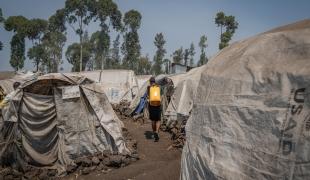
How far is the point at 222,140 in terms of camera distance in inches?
99.6

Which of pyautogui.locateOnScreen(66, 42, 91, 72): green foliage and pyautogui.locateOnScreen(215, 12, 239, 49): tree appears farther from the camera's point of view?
pyautogui.locateOnScreen(66, 42, 91, 72): green foliage

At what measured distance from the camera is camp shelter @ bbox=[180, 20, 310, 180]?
6.45 feet

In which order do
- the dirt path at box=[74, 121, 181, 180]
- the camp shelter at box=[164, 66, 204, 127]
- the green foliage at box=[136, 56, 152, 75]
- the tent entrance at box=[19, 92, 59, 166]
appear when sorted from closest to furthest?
the dirt path at box=[74, 121, 181, 180] → the tent entrance at box=[19, 92, 59, 166] → the camp shelter at box=[164, 66, 204, 127] → the green foliage at box=[136, 56, 152, 75]

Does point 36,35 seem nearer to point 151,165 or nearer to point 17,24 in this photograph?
point 17,24

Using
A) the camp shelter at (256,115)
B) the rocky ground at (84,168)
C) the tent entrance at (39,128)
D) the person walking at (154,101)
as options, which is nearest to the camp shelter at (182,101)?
the person walking at (154,101)

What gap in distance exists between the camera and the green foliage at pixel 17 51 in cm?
3353

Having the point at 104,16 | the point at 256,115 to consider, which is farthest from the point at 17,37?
the point at 256,115

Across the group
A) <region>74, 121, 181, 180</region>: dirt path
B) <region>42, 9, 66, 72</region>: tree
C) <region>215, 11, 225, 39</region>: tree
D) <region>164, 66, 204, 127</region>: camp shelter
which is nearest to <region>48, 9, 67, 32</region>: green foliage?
<region>42, 9, 66, 72</region>: tree

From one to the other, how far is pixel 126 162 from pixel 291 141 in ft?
14.4

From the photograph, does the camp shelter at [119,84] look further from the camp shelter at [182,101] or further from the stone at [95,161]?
the stone at [95,161]

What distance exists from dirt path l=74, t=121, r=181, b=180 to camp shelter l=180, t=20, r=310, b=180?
78.0 inches

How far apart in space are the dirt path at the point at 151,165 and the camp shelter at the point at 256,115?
198 cm

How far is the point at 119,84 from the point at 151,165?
12307 millimetres

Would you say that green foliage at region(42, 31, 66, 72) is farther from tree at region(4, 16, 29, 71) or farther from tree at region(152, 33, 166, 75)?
tree at region(152, 33, 166, 75)
